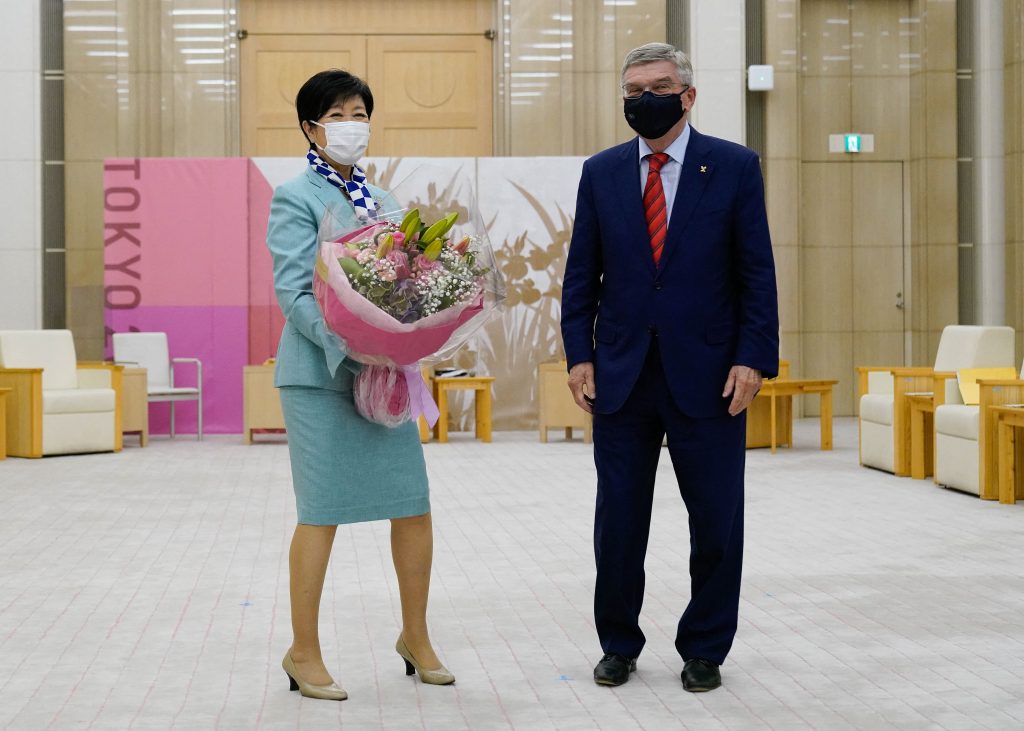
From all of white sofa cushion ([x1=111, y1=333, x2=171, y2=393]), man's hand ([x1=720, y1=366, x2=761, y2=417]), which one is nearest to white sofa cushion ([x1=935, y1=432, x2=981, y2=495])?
man's hand ([x1=720, y1=366, x2=761, y2=417])

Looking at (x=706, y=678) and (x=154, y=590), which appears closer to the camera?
(x=706, y=678)

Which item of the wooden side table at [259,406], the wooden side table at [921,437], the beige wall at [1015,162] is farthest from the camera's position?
the beige wall at [1015,162]

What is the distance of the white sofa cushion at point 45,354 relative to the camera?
10.5 metres

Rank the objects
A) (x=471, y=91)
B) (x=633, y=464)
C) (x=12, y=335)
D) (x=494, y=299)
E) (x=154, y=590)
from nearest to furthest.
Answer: (x=494, y=299) → (x=633, y=464) → (x=154, y=590) → (x=12, y=335) → (x=471, y=91)

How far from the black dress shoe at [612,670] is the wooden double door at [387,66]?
11111 mm

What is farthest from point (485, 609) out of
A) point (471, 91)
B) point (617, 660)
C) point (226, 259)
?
point (471, 91)

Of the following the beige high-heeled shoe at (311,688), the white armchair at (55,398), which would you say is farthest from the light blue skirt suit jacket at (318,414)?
the white armchair at (55,398)

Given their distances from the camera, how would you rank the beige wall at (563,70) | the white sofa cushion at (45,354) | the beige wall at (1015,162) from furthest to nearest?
the beige wall at (563,70) < the beige wall at (1015,162) < the white sofa cushion at (45,354)

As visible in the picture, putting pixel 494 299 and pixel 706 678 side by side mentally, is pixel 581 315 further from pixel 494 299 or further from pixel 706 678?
pixel 706 678

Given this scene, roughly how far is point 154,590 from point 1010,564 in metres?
3.41

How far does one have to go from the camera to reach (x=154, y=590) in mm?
4914

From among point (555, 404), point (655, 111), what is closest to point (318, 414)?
point (655, 111)

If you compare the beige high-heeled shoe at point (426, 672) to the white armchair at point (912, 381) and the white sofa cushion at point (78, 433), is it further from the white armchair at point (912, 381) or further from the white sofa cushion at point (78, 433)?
the white sofa cushion at point (78, 433)

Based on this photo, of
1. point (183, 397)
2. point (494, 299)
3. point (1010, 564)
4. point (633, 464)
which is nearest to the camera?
point (494, 299)
